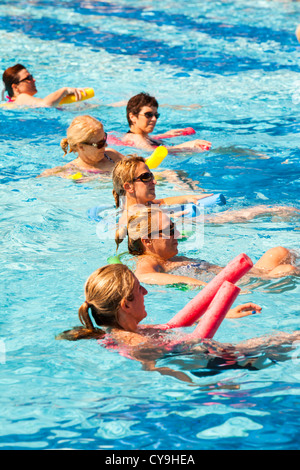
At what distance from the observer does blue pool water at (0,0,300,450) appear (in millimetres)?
2963

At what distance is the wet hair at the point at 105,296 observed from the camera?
3.27 m

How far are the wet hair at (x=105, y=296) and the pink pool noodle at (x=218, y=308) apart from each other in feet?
1.30

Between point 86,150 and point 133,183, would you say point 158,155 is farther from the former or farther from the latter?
point 133,183

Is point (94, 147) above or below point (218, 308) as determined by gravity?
above

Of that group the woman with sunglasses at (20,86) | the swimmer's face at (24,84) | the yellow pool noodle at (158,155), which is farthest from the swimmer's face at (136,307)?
the swimmer's face at (24,84)

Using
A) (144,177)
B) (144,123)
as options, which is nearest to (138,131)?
(144,123)

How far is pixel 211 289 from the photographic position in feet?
11.0

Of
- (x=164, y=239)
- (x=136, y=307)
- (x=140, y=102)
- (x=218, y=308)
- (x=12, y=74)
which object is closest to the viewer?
(x=218, y=308)

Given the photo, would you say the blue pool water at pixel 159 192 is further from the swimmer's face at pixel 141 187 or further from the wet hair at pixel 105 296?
the swimmer's face at pixel 141 187

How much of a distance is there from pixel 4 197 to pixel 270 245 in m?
2.74

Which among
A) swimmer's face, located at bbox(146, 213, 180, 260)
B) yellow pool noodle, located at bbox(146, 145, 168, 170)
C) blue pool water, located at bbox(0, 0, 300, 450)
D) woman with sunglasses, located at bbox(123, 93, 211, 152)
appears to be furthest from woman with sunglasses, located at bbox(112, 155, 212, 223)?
woman with sunglasses, located at bbox(123, 93, 211, 152)

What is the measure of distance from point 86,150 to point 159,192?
2.89 feet

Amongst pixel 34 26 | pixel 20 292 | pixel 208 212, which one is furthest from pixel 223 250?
pixel 34 26

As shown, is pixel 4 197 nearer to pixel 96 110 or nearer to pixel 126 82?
pixel 96 110
